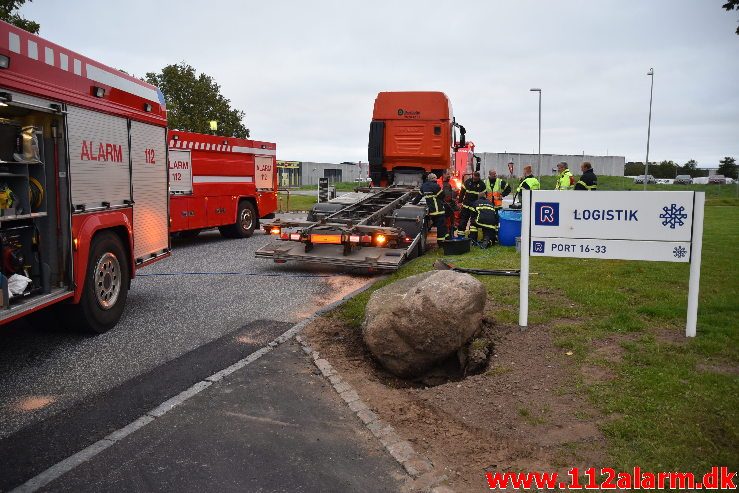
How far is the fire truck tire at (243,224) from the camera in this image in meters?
15.8

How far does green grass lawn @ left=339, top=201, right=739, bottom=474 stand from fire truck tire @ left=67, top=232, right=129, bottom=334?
2.67 m

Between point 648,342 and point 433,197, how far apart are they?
23.5 ft

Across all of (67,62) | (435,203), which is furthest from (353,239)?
(67,62)

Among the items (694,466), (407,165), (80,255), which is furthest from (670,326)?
(407,165)

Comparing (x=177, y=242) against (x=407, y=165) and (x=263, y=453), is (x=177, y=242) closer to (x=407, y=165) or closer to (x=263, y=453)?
(x=407, y=165)

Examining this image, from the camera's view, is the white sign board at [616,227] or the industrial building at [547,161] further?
the industrial building at [547,161]

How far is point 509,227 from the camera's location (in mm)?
12727

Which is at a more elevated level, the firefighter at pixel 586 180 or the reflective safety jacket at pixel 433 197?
the firefighter at pixel 586 180

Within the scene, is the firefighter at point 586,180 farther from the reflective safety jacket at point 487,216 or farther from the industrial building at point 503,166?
the industrial building at point 503,166

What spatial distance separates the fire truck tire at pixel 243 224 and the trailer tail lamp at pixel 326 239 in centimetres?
580

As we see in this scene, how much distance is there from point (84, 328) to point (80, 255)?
2.82 ft

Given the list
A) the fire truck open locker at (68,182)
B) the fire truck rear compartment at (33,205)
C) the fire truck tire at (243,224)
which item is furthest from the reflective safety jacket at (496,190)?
the fire truck rear compartment at (33,205)

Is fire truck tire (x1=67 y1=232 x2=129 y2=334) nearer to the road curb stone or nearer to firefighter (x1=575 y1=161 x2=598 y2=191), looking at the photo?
the road curb stone

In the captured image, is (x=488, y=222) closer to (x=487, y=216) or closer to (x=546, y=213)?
(x=487, y=216)
